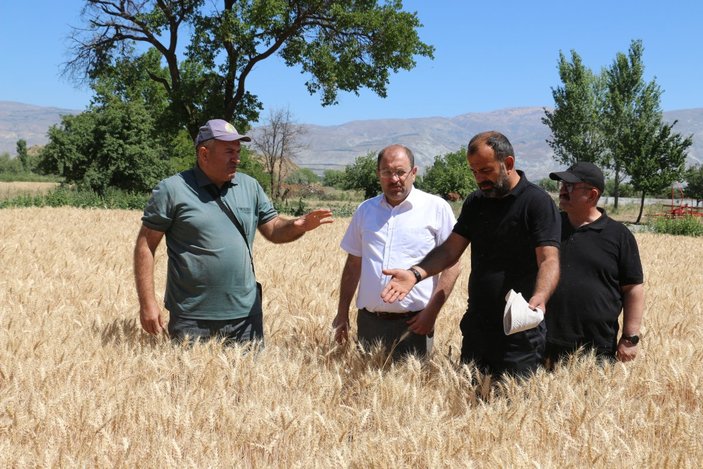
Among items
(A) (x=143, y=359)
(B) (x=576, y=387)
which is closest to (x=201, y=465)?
(A) (x=143, y=359)

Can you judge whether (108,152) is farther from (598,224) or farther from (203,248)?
(598,224)

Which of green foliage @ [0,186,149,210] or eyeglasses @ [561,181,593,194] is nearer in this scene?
eyeglasses @ [561,181,593,194]

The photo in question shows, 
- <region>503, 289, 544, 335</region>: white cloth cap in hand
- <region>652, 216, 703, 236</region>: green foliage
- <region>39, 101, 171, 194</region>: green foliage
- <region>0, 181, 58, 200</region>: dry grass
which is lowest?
<region>652, 216, 703, 236</region>: green foliage

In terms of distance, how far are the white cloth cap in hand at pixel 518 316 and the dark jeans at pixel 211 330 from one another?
64.5 inches

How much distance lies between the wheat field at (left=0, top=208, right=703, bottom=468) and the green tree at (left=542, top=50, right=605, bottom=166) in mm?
53474

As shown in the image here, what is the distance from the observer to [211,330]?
4.19 metres

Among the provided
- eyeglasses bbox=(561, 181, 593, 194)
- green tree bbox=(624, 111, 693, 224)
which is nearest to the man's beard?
eyeglasses bbox=(561, 181, 593, 194)

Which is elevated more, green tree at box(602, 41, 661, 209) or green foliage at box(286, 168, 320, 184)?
green tree at box(602, 41, 661, 209)

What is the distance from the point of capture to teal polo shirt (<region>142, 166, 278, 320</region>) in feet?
13.3

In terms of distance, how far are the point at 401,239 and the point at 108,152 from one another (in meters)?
41.8

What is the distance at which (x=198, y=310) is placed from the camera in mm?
4137

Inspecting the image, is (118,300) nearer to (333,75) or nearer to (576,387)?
(576,387)

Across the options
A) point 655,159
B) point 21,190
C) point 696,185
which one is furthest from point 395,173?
point 696,185

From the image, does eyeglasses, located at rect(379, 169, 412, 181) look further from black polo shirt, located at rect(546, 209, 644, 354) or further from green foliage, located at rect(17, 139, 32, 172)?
green foliage, located at rect(17, 139, 32, 172)
